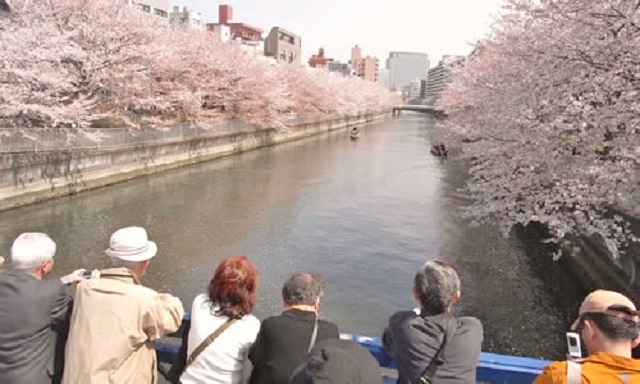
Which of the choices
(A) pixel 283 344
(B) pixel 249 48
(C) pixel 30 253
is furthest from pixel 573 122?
A: (B) pixel 249 48

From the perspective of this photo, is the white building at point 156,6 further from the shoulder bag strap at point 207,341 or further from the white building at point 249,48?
the shoulder bag strap at point 207,341

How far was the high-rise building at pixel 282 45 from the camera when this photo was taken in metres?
82.1

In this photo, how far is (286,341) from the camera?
8.11 feet

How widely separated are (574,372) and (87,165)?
66.9 ft

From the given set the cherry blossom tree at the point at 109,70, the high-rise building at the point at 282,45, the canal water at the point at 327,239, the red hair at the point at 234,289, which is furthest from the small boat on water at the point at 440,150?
the high-rise building at the point at 282,45

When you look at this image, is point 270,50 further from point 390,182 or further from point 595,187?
point 595,187

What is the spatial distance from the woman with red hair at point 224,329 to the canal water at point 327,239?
21.0 ft

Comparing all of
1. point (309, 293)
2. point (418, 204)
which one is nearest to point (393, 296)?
point (309, 293)

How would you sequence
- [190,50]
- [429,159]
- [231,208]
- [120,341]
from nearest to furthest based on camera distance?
[120,341], [231,208], [190,50], [429,159]

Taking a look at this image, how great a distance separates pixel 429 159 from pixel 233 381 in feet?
111

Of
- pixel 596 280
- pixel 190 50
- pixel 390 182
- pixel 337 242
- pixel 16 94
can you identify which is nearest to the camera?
pixel 596 280

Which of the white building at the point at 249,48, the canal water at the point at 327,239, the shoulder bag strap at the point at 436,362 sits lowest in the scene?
the canal water at the point at 327,239

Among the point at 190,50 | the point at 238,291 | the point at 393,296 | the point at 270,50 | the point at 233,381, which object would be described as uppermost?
the point at 270,50

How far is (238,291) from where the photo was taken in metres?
2.64
